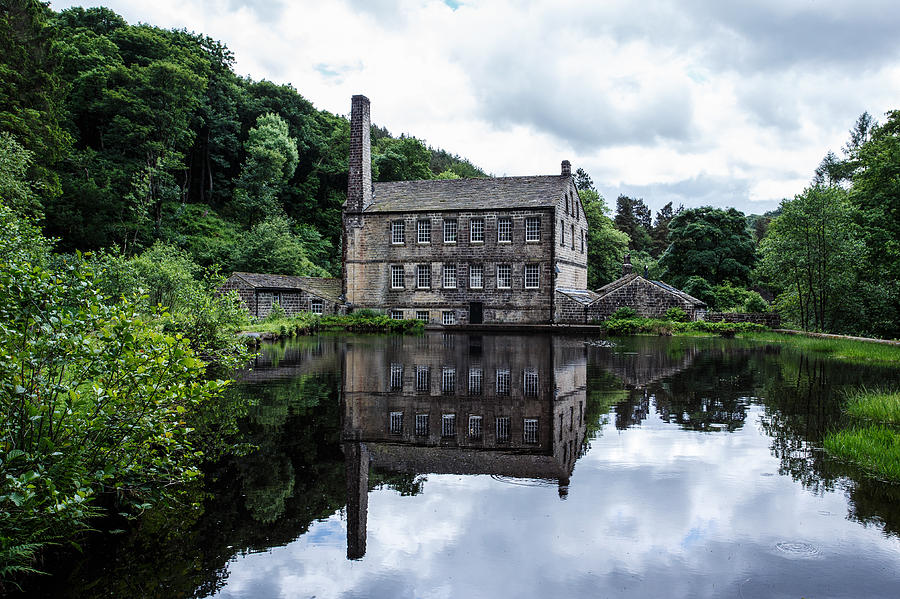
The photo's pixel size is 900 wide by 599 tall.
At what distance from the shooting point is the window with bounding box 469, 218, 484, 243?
4025 centimetres

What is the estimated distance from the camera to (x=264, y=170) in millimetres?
57906

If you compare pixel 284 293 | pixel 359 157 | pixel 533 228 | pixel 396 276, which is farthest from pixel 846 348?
pixel 284 293

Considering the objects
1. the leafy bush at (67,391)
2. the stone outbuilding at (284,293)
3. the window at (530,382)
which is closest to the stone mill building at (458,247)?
the stone outbuilding at (284,293)

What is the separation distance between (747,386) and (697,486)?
334 inches

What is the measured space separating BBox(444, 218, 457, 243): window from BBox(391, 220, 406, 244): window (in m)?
2.97

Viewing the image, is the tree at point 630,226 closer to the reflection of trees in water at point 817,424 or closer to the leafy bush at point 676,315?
the leafy bush at point 676,315

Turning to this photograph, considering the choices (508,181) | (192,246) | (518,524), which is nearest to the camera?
(518,524)

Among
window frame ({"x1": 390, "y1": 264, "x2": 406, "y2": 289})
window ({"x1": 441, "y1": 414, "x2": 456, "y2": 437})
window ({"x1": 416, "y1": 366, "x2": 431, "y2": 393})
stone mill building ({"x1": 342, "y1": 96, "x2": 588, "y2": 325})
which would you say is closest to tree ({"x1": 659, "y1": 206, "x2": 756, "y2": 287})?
stone mill building ({"x1": 342, "y1": 96, "x2": 588, "y2": 325})

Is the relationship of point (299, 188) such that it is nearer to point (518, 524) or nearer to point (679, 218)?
point (679, 218)

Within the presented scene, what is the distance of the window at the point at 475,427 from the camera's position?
30.9 feet

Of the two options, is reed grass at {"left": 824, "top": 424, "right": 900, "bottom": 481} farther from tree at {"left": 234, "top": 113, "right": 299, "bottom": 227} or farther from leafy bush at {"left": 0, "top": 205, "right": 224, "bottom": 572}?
tree at {"left": 234, "top": 113, "right": 299, "bottom": 227}

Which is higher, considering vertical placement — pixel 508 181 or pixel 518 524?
pixel 508 181

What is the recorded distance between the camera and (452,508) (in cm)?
643

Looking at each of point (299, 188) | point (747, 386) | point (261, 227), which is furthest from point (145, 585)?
point (299, 188)
